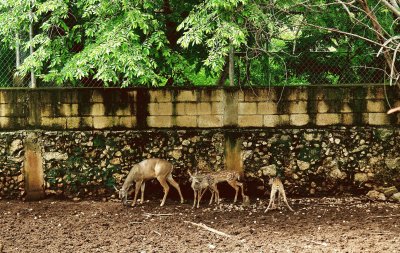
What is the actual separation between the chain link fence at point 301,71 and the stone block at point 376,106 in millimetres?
379

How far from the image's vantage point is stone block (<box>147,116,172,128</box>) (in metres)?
7.98

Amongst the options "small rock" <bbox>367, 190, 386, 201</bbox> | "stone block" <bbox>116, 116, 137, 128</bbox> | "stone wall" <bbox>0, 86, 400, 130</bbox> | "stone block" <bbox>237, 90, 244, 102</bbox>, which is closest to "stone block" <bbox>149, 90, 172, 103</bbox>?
"stone wall" <bbox>0, 86, 400, 130</bbox>

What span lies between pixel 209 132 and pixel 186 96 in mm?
628

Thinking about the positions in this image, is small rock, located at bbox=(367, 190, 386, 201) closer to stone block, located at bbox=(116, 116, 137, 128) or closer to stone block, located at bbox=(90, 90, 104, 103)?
stone block, located at bbox=(116, 116, 137, 128)

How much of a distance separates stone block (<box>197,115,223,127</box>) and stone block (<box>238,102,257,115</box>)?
0.31 meters

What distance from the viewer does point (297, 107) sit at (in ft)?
26.1

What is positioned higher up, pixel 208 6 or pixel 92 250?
pixel 208 6

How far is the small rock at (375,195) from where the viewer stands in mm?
7787

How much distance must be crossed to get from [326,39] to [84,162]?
4.14 m

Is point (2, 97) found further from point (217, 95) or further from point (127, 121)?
point (217, 95)

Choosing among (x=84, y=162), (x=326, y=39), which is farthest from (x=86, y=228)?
(x=326, y=39)

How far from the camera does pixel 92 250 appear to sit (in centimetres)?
581

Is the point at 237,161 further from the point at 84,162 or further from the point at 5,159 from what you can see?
the point at 5,159

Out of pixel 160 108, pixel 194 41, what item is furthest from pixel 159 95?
pixel 194 41
